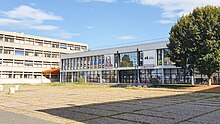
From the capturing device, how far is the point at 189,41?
114ft

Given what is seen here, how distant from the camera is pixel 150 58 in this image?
167 feet

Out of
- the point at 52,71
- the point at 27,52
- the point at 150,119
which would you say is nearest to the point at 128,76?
the point at 52,71

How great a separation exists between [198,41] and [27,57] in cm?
5636

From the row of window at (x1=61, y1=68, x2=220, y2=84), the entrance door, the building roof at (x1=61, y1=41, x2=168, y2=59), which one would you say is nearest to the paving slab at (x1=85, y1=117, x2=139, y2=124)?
the row of window at (x1=61, y1=68, x2=220, y2=84)

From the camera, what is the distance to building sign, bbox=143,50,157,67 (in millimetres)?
50344

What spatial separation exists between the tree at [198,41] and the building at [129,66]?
4.50 meters

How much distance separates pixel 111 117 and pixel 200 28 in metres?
27.5

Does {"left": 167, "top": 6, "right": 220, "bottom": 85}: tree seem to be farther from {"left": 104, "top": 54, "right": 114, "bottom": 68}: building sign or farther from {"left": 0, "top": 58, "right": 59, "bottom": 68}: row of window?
{"left": 0, "top": 58, "right": 59, "bottom": 68}: row of window

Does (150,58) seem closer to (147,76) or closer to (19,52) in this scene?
(147,76)

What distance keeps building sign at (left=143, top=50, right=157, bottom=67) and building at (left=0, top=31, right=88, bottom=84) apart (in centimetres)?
3833

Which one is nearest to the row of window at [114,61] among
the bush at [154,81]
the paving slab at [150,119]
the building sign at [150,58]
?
the building sign at [150,58]

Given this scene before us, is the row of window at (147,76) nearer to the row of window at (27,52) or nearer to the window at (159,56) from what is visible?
the window at (159,56)

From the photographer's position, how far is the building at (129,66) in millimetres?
47688

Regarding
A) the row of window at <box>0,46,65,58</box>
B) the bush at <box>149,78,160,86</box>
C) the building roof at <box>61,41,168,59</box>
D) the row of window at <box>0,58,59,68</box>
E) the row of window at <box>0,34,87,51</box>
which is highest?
the row of window at <box>0,34,87,51</box>
